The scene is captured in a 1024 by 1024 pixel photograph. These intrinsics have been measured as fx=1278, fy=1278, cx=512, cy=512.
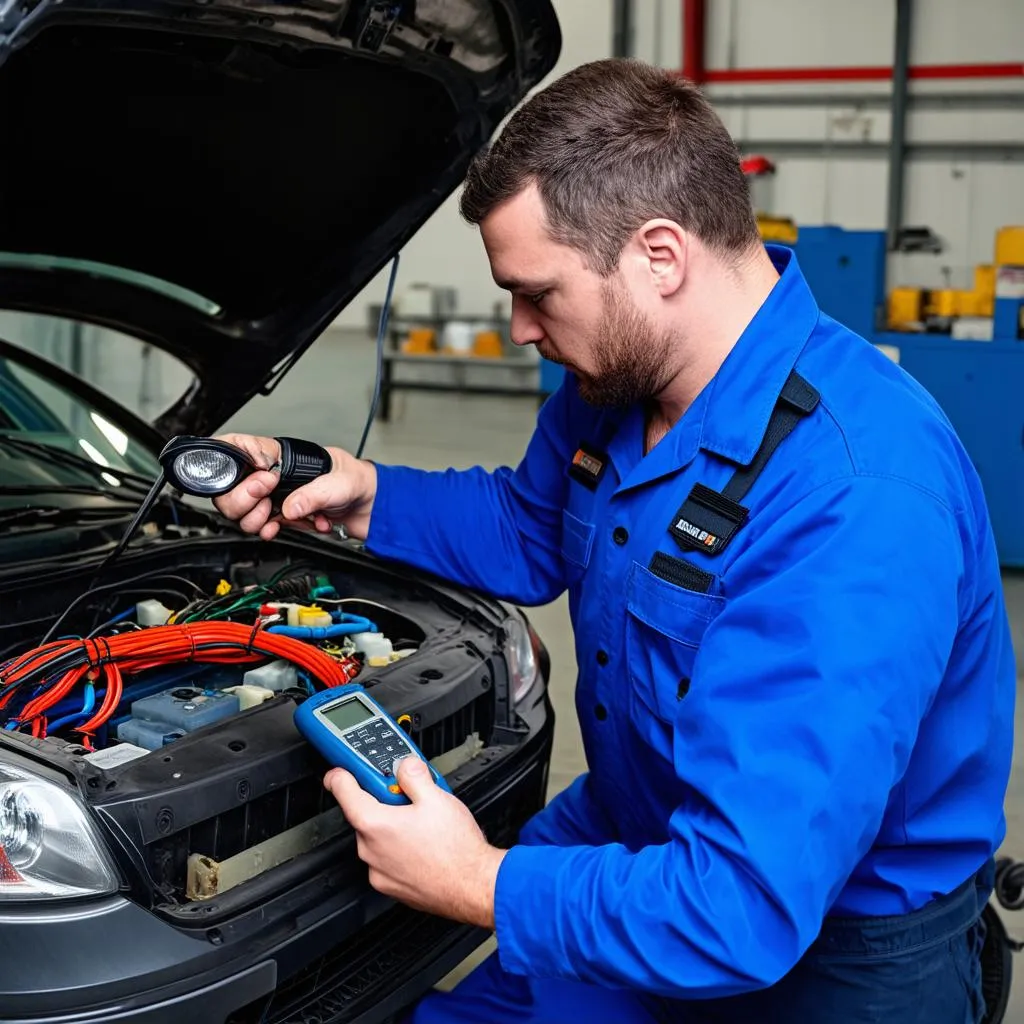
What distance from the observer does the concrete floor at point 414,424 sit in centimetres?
445

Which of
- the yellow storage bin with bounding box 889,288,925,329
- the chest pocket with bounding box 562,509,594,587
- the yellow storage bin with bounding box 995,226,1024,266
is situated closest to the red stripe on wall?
the yellow storage bin with bounding box 889,288,925,329

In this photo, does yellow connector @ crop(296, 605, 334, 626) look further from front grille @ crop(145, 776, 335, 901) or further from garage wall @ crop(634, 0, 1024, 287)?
garage wall @ crop(634, 0, 1024, 287)

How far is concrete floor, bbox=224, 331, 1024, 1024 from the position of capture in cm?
445

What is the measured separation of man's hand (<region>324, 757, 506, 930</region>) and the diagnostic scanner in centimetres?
3

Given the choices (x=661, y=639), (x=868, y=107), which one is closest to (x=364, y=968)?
(x=661, y=639)

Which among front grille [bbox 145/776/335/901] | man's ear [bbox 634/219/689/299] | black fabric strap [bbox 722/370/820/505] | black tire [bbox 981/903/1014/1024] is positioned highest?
man's ear [bbox 634/219/689/299]

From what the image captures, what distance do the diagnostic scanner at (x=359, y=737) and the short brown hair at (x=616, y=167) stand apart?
63cm

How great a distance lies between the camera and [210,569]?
7.71 feet

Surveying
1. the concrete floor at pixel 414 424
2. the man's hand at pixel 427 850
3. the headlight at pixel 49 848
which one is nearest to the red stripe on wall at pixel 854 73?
Answer: the concrete floor at pixel 414 424

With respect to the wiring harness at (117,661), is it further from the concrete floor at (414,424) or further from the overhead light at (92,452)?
→ the concrete floor at (414,424)

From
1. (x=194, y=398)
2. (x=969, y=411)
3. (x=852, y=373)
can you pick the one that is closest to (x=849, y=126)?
(x=969, y=411)

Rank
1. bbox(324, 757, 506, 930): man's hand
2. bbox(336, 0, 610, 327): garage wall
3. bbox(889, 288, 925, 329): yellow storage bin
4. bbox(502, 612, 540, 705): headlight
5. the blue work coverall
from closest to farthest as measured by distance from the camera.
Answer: the blue work coverall < bbox(324, 757, 506, 930): man's hand < bbox(502, 612, 540, 705): headlight < bbox(889, 288, 925, 329): yellow storage bin < bbox(336, 0, 610, 327): garage wall

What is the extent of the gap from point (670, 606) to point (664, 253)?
42 cm

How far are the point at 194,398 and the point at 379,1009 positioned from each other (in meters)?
1.47
